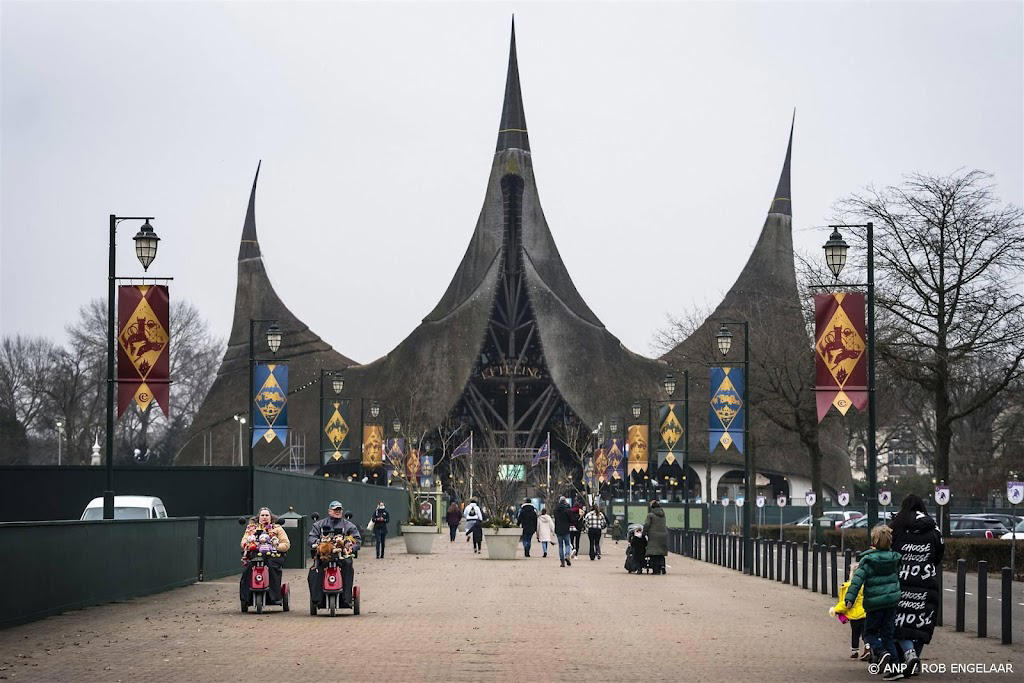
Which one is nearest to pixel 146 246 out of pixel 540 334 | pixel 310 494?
pixel 310 494

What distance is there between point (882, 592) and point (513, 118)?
4063 inches

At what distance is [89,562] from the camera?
20.7 m

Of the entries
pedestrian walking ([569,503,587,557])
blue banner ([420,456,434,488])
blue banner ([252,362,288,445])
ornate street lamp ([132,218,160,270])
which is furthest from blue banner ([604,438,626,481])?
ornate street lamp ([132,218,160,270])

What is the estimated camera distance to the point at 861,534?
44250 mm

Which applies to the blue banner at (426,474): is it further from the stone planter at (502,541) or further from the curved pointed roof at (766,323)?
the stone planter at (502,541)

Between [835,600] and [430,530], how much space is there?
20.3 metres

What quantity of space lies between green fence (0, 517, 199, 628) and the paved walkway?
0.29m

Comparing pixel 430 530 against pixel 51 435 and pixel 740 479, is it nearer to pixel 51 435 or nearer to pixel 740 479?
pixel 51 435

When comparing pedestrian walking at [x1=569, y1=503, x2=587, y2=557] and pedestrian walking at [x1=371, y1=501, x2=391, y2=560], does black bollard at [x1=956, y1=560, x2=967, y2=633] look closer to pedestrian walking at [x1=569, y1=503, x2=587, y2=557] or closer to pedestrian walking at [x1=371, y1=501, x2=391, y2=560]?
pedestrian walking at [x1=569, y1=503, x2=587, y2=557]

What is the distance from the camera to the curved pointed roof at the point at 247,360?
348 feet

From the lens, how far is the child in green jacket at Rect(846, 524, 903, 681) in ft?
42.2

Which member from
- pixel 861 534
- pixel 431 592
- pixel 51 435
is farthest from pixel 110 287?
pixel 51 435

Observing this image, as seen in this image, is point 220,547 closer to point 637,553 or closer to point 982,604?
Result: point 637,553

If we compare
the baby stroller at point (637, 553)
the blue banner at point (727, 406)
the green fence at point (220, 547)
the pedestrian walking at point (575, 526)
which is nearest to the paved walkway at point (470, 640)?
the green fence at point (220, 547)
